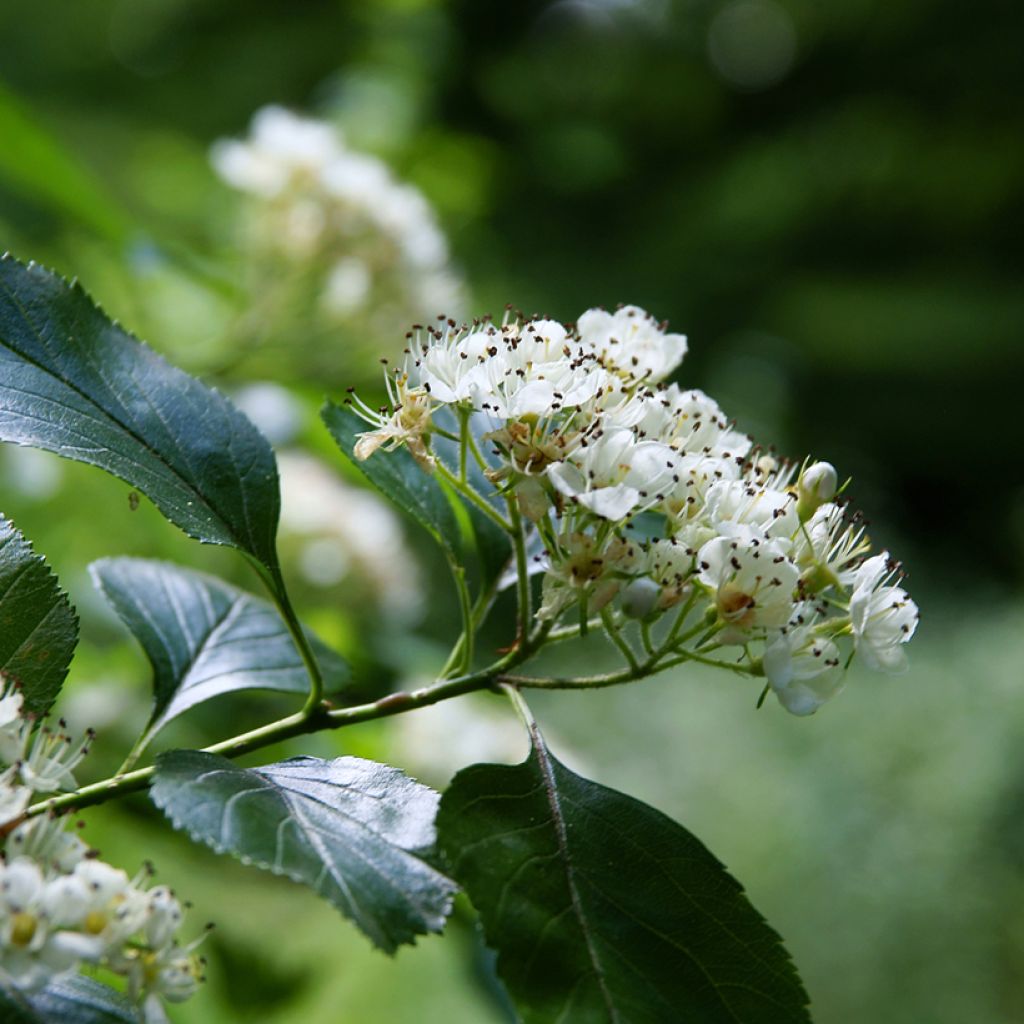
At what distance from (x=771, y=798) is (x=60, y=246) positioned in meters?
3.01

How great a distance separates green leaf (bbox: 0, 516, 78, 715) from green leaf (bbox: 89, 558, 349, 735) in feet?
0.41

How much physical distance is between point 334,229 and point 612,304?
12.9ft

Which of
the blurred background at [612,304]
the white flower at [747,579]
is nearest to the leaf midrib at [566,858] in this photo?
the white flower at [747,579]

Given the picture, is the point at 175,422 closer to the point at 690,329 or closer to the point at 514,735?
the point at 514,735

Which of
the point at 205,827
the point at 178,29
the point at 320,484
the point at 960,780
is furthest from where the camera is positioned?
the point at 178,29

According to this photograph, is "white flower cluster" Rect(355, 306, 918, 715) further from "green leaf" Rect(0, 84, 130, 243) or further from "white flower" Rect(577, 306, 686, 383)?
"green leaf" Rect(0, 84, 130, 243)

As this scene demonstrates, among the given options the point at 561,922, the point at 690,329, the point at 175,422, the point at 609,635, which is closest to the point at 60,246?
the point at 175,422

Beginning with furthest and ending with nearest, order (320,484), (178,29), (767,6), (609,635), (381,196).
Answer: (767,6)
(178,29)
(320,484)
(381,196)
(609,635)

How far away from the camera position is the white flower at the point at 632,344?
2.29 feet

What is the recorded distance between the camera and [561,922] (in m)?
0.51

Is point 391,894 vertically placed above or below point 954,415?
below

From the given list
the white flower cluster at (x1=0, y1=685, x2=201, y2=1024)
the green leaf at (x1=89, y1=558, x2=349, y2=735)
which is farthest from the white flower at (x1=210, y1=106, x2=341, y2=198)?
the white flower cluster at (x1=0, y1=685, x2=201, y2=1024)

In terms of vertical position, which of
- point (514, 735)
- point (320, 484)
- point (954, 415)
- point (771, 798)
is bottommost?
point (514, 735)

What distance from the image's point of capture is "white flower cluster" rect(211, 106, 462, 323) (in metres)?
1.63
